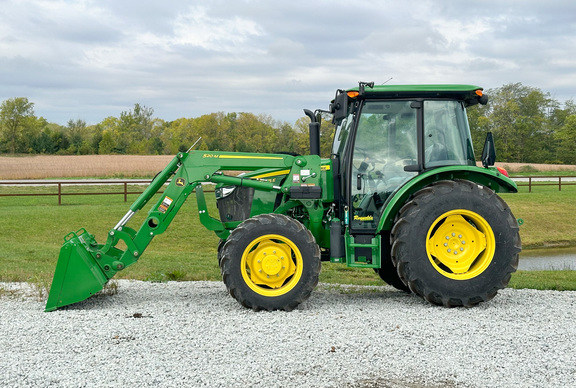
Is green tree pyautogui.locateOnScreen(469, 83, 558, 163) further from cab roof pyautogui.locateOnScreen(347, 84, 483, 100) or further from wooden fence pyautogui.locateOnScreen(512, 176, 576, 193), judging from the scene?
cab roof pyautogui.locateOnScreen(347, 84, 483, 100)

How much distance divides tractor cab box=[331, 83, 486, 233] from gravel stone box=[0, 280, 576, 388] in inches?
50.8

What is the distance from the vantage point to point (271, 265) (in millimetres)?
6809

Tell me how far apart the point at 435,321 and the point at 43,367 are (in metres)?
3.76

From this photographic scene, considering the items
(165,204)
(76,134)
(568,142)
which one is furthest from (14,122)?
(165,204)

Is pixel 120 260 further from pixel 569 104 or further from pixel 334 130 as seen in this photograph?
pixel 569 104

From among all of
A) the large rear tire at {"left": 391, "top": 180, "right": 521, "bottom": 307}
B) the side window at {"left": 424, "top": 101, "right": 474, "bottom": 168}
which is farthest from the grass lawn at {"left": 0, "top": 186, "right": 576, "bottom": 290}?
the side window at {"left": 424, "top": 101, "right": 474, "bottom": 168}

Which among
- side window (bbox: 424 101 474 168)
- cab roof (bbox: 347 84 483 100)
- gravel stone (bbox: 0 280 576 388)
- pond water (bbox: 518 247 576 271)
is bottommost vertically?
pond water (bbox: 518 247 576 271)

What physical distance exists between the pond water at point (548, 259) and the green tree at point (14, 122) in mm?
62016

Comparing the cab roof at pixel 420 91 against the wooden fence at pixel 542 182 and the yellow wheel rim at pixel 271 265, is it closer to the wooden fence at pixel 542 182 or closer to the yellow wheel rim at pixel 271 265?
the yellow wheel rim at pixel 271 265

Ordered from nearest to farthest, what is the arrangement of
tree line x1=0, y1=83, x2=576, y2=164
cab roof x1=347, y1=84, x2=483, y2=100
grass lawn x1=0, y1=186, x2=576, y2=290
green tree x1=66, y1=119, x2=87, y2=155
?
cab roof x1=347, y1=84, x2=483, y2=100, grass lawn x1=0, y1=186, x2=576, y2=290, tree line x1=0, y1=83, x2=576, y2=164, green tree x1=66, y1=119, x2=87, y2=155

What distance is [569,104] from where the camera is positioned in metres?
71.4

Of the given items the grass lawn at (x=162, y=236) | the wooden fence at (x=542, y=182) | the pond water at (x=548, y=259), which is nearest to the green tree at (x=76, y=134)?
the grass lawn at (x=162, y=236)

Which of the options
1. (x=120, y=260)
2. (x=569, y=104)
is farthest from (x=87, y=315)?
(x=569, y=104)

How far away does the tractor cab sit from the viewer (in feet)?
23.5
